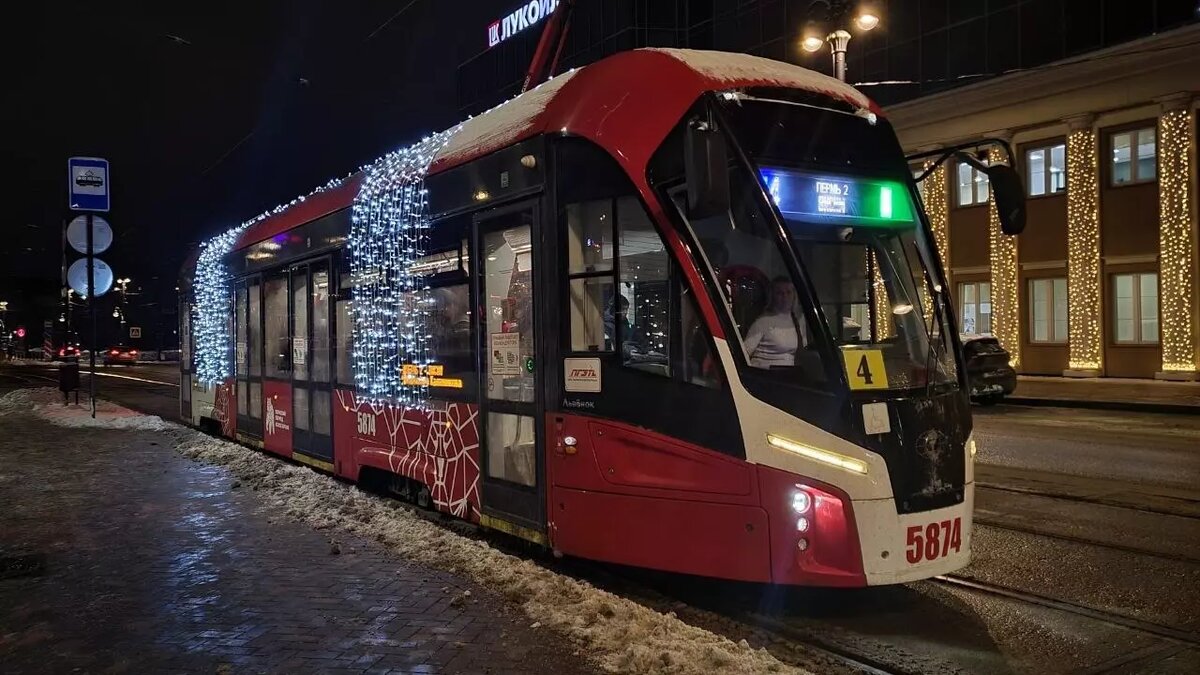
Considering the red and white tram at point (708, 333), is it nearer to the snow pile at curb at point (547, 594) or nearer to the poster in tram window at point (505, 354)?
the poster in tram window at point (505, 354)

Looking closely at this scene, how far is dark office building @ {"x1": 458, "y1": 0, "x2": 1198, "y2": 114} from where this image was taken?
75.3ft

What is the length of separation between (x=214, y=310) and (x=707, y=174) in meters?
10.9

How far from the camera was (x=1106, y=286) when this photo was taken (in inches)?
944

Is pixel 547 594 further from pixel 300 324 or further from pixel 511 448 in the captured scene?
pixel 300 324

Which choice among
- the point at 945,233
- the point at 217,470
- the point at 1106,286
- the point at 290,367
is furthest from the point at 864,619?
the point at 945,233

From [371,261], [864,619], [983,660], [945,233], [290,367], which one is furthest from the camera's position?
[945,233]

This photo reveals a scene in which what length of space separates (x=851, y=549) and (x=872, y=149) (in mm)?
2386

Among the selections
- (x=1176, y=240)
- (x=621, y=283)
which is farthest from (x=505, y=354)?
(x=1176, y=240)

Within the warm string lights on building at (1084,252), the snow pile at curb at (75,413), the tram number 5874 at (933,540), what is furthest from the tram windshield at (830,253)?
the warm string lights on building at (1084,252)

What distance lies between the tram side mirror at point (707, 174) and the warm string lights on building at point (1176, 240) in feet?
71.7

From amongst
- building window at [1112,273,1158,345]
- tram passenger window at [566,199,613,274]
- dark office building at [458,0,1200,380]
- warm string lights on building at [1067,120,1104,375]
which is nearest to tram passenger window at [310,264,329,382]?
tram passenger window at [566,199,613,274]

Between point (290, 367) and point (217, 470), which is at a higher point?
point (290, 367)

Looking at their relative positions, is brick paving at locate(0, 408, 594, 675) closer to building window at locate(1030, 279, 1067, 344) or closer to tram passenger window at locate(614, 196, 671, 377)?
tram passenger window at locate(614, 196, 671, 377)

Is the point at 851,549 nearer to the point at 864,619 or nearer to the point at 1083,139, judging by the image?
the point at 864,619
